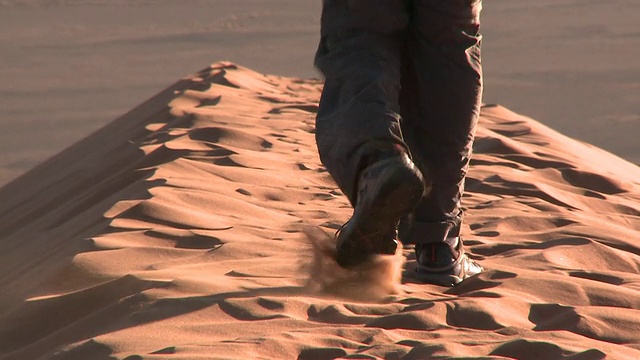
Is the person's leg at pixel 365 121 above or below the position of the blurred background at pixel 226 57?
above

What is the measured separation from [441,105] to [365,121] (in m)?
0.42

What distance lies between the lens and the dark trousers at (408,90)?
324 centimetres

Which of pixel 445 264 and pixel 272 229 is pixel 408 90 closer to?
pixel 445 264

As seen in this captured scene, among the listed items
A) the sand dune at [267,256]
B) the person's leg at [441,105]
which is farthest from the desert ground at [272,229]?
the person's leg at [441,105]

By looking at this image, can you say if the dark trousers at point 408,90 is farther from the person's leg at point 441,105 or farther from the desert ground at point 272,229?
the desert ground at point 272,229

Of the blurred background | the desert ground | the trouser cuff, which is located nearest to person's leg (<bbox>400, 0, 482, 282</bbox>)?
the trouser cuff

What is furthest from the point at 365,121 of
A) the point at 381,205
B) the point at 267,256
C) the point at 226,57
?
the point at 226,57

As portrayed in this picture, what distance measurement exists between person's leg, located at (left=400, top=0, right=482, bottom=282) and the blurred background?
3.63 m

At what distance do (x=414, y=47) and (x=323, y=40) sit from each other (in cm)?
26

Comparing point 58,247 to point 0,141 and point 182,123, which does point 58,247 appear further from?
point 0,141

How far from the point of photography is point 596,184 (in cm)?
543

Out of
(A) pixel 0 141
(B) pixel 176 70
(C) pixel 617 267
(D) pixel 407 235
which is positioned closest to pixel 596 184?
(C) pixel 617 267

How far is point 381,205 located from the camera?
303cm

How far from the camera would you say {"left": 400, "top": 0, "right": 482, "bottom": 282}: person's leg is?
3.47m
